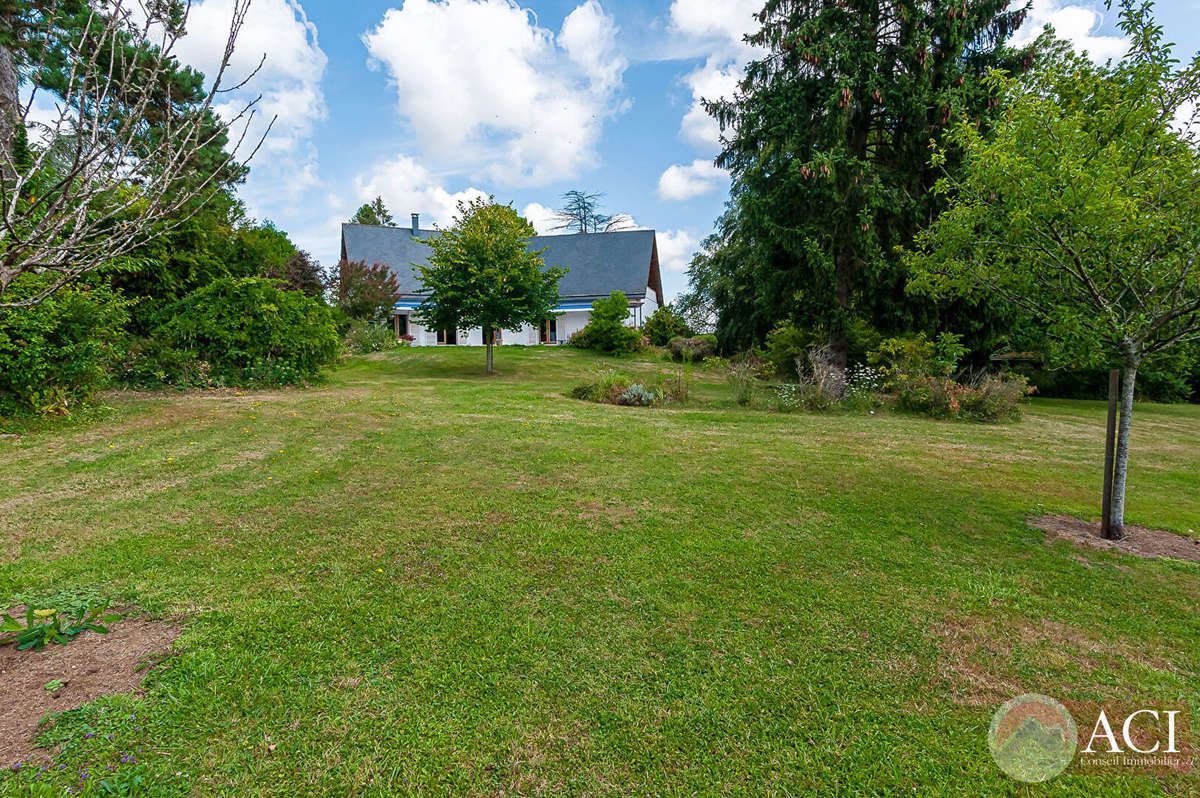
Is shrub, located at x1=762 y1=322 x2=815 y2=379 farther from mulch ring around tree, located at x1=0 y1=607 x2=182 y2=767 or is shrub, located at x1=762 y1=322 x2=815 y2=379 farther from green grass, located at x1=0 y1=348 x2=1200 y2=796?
mulch ring around tree, located at x1=0 y1=607 x2=182 y2=767

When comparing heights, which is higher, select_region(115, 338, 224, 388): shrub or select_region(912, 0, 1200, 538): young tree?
select_region(912, 0, 1200, 538): young tree

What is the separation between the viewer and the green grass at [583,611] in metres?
2.07

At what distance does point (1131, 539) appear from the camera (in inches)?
178

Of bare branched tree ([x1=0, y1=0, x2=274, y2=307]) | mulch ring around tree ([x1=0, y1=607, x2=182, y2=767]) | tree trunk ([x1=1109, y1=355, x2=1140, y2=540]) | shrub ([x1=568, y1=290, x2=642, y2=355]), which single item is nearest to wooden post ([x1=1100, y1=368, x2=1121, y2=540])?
tree trunk ([x1=1109, y1=355, x2=1140, y2=540])

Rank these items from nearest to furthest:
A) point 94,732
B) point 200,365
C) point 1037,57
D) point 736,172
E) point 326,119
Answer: point 94,732 → point 326,119 → point 200,365 → point 1037,57 → point 736,172

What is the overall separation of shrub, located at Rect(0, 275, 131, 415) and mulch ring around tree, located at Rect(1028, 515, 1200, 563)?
11.8 meters

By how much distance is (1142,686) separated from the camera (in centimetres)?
254

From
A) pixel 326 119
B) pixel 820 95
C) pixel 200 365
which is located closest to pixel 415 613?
pixel 326 119

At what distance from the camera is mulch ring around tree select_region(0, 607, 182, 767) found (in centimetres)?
208

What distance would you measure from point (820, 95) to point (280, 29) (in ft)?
49.6

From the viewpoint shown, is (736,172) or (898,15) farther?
(736,172)

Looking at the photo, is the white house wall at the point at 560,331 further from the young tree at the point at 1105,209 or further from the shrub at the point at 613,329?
the young tree at the point at 1105,209

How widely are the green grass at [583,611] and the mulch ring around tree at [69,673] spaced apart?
109 millimetres

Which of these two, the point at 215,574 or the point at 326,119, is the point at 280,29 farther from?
the point at 326,119
